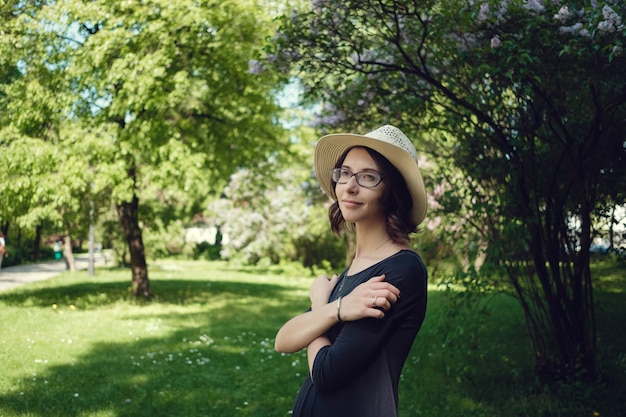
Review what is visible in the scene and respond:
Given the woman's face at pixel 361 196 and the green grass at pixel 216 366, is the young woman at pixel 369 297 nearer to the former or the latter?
the woman's face at pixel 361 196

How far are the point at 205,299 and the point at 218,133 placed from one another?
4.01 m

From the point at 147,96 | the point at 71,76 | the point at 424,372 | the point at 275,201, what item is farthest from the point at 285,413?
the point at 275,201

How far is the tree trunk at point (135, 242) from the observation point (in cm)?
1458

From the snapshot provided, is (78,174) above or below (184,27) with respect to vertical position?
below

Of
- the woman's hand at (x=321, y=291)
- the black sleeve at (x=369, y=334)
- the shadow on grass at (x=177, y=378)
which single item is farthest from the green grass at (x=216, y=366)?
the black sleeve at (x=369, y=334)

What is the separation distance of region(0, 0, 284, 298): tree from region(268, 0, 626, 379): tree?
5.11 meters

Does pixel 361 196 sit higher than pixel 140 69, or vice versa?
pixel 140 69

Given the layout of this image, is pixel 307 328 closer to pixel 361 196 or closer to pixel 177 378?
pixel 361 196

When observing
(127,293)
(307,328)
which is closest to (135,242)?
(127,293)

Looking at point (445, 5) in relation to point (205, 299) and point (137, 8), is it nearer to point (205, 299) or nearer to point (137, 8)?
point (137, 8)

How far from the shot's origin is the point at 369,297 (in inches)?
72.1

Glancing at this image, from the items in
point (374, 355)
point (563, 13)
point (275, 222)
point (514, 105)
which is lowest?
point (374, 355)

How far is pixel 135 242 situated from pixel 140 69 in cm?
459

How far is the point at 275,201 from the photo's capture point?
90.1 ft
